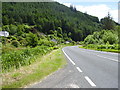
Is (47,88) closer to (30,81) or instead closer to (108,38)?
(30,81)

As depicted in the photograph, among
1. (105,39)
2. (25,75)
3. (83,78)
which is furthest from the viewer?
(105,39)

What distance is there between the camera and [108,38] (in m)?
59.6

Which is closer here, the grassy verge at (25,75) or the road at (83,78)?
the road at (83,78)

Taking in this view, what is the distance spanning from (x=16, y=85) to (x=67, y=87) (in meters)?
1.95

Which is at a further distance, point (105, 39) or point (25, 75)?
point (105, 39)

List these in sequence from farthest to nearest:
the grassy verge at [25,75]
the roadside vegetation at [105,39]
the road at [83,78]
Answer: the roadside vegetation at [105,39] → the grassy verge at [25,75] → the road at [83,78]

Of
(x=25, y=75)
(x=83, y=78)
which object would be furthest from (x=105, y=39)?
(x=25, y=75)

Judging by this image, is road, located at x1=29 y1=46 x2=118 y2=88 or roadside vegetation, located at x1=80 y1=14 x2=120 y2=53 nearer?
road, located at x1=29 y1=46 x2=118 y2=88

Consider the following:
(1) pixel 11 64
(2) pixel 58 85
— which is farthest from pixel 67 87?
(1) pixel 11 64

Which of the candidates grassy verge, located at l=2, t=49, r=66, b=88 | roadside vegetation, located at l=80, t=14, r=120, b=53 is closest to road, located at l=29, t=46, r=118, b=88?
grassy verge, located at l=2, t=49, r=66, b=88

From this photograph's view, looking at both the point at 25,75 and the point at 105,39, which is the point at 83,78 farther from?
the point at 105,39

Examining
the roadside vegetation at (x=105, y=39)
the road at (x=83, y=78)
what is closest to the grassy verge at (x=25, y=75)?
the road at (x=83, y=78)

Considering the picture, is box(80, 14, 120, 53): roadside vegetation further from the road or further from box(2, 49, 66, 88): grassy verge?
box(2, 49, 66, 88): grassy verge

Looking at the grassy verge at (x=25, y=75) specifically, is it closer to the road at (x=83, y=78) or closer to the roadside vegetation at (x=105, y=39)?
the road at (x=83, y=78)
